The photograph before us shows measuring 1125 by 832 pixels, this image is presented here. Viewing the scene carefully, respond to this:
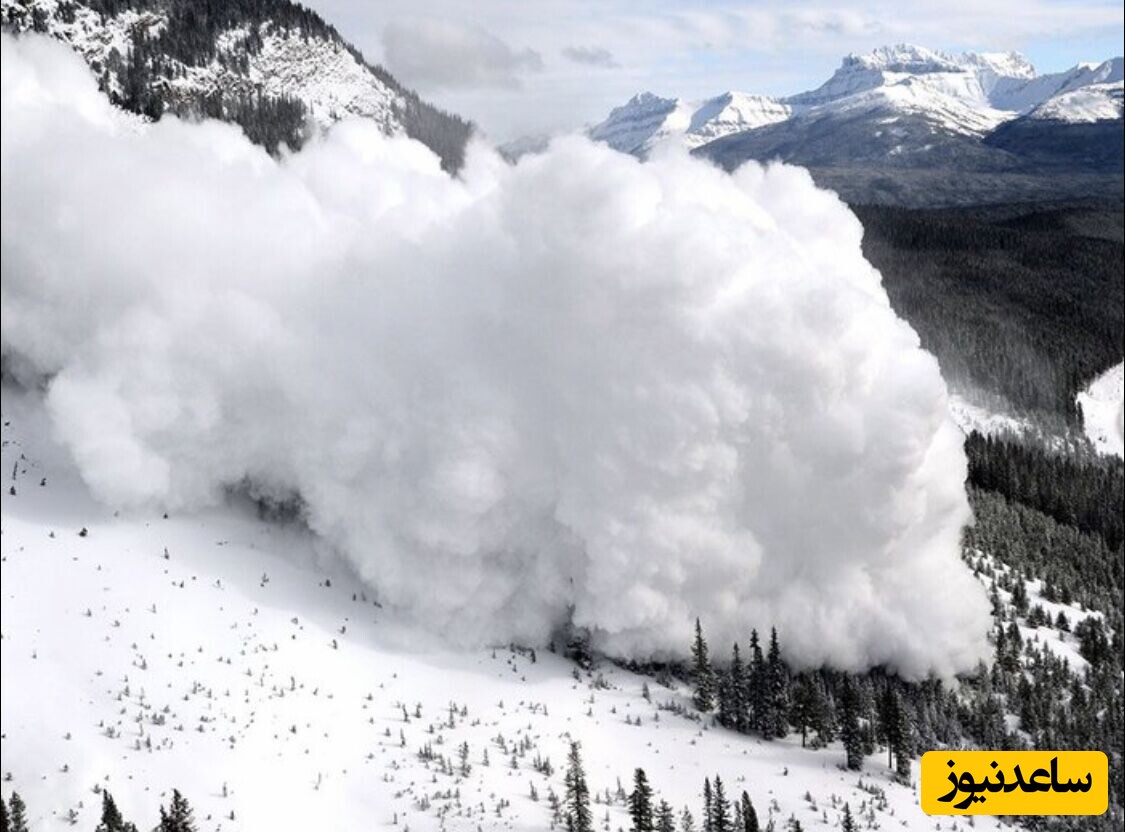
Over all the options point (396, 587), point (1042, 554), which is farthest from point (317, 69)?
point (396, 587)

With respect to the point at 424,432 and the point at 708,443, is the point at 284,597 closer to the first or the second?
the point at 424,432

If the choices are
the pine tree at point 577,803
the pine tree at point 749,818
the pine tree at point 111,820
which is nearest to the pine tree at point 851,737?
the pine tree at point 749,818

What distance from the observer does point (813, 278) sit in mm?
51344

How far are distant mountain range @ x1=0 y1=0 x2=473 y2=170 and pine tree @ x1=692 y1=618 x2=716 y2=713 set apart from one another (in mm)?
110993

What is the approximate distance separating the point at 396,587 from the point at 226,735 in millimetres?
12564

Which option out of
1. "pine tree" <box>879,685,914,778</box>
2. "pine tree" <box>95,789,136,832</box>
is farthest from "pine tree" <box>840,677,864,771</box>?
"pine tree" <box>95,789,136,832</box>

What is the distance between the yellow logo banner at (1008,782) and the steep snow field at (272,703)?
1.39 metres

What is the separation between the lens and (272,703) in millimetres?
39406

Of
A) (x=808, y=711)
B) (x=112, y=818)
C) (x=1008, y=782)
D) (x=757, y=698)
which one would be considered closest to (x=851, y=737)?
(x=808, y=711)

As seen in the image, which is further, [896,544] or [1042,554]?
[1042,554]

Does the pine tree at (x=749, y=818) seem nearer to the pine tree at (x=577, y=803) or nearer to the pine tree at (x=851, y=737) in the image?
the pine tree at (x=577, y=803)

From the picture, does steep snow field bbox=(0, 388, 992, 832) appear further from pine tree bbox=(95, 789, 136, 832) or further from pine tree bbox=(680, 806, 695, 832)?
pine tree bbox=(680, 806, 695, 832)

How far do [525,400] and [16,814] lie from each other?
28.3 metres

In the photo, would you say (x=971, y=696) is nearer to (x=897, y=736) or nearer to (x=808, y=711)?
(x=897, y=736)
